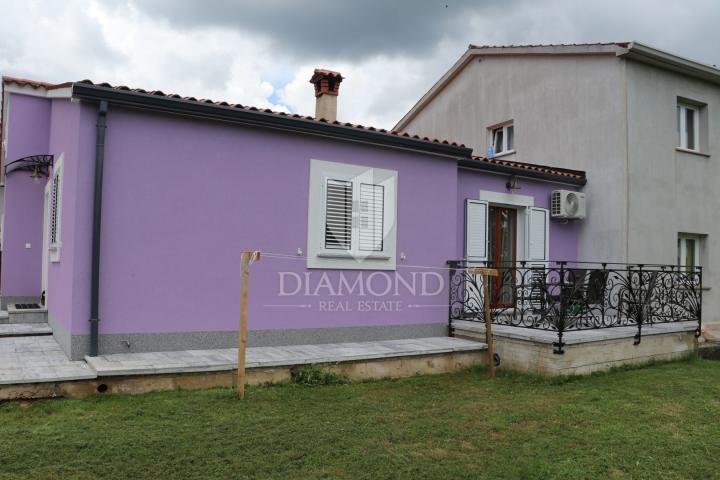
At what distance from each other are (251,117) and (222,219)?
4.76 feet

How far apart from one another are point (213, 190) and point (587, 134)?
27.7ft

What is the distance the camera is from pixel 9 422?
4.85 m

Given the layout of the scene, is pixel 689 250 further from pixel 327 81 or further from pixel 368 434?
pixel 368 434

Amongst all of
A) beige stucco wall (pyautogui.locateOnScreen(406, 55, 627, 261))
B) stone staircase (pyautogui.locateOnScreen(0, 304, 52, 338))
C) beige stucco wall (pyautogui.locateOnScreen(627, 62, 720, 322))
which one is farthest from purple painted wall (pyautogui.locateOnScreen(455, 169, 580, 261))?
stone staircase (pyautogui.locateOnScreen(0, 304, 52, 338))

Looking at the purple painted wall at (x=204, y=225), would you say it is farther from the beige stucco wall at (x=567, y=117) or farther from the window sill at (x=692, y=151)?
the window sill at (x=692, y=151)

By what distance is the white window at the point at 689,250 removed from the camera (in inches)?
477

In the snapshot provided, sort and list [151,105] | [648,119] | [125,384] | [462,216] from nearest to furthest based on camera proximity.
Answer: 1. [125,384]
2. [151,105]
3. [462,216]
4. [648,119]

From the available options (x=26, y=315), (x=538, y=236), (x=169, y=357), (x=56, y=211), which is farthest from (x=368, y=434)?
(x=538, y=236)

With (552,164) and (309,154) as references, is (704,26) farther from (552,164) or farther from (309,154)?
(309,154)

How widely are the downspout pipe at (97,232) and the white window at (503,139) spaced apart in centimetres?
1015

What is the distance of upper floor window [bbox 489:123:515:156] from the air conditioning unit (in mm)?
3032

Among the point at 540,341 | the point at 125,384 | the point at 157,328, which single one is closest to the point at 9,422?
the point at 125,384

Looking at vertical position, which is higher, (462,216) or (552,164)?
(552,164)

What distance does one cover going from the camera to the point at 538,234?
10898mm
